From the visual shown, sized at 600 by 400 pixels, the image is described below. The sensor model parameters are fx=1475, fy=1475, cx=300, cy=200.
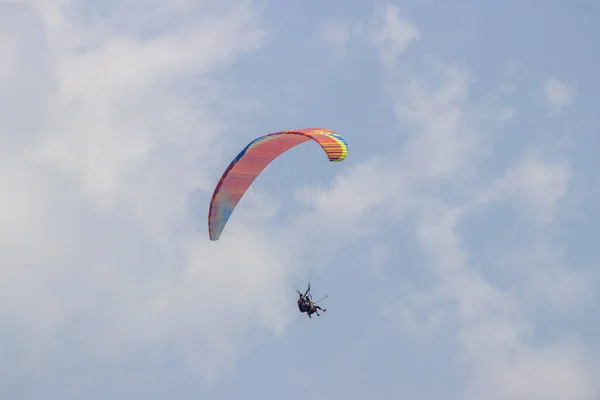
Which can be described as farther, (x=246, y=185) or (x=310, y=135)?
(x=246, y=185)

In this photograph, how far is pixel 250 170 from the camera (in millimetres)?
83812

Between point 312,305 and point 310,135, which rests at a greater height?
point 310,135

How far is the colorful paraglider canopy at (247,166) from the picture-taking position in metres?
80.6

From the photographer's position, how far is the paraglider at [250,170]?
80.9m

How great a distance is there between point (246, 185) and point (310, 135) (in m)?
6.85

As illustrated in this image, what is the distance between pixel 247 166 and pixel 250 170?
0.62 meters

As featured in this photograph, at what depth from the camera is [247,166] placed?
83250 mm

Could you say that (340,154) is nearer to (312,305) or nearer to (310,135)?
(310,135)

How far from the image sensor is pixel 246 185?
277 ft

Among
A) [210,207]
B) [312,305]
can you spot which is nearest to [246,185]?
[210,207]

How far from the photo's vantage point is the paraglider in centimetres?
8088

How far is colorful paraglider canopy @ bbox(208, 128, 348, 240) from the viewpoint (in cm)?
8056

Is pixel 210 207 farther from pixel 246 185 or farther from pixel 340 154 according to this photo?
pixel 340 154

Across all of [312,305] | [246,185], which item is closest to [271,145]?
[246,185]
